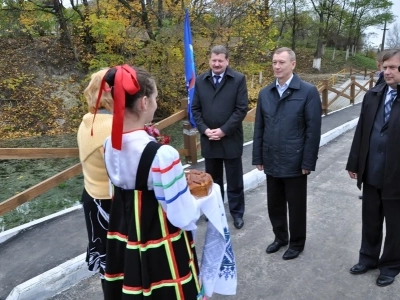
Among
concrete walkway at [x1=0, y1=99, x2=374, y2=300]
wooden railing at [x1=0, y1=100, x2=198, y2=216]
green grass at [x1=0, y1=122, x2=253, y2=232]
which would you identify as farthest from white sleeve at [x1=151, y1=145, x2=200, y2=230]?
green grass at [x1=0, y1=122, x2=253, y2=232]

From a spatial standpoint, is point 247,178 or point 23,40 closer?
point 247,178

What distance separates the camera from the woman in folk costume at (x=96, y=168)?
2088 mm

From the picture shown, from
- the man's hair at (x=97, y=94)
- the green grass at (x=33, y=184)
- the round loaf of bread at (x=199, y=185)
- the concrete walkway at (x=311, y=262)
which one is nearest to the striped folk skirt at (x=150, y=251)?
the round loaf of bread at (x=199, y=185)

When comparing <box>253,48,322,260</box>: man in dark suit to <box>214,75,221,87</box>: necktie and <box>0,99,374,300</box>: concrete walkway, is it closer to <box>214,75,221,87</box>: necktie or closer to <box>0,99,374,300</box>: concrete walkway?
<box>0,99,374,300</box>: concrete walkway

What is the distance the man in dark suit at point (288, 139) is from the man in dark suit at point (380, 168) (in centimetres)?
35

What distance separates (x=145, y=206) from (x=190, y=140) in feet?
14.0

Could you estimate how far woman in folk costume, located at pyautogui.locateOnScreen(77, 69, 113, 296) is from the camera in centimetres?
209

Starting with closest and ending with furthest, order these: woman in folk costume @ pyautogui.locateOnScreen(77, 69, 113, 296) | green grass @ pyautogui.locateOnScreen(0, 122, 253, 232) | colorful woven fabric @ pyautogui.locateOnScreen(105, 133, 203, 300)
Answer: colorful woven fabric @ pyautogui.locateOnScreen(105, 133, 203, 300) → woman in folk costume @ pyautogui.locateOnScreen(77, 69, 113, 296) → green grass @ pyautogui.locateOnScreen(0, 122, 253, 232)

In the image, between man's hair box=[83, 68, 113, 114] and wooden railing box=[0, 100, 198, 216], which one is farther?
wooden railing box=[0, 100, 198, 216]

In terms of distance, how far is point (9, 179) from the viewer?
695cm

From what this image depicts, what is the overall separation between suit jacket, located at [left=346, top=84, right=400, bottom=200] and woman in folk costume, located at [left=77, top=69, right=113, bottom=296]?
6.16 ft

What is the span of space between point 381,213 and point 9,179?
6.29 meters

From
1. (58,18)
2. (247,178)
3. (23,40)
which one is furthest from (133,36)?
(247,178)

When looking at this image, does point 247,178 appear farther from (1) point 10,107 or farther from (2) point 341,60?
(2) point 341,60
